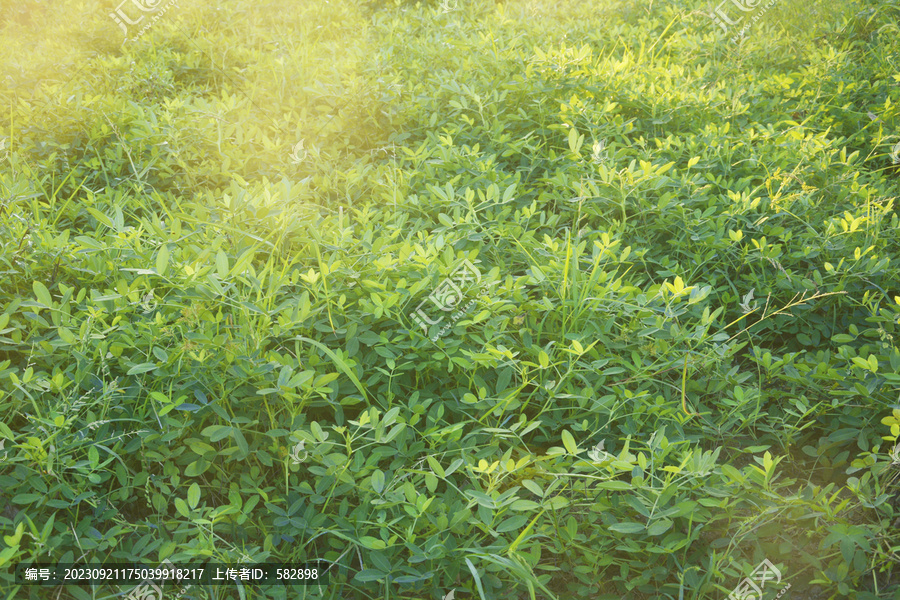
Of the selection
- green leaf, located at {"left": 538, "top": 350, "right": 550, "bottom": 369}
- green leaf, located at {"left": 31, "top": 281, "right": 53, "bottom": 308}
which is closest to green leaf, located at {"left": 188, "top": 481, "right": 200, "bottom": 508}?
green leaf, located at {"left": 31, "top": 281, "right": 53, "bottom": 308}

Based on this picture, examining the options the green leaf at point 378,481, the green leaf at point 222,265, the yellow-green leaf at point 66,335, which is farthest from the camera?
the green leaf at point 222,265

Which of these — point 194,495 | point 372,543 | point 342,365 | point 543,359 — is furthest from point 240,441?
point 543,359

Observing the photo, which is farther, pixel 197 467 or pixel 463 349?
pixel 463 349

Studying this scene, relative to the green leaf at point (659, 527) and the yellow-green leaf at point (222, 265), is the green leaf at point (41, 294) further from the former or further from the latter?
the green leaf at point (659, 527)

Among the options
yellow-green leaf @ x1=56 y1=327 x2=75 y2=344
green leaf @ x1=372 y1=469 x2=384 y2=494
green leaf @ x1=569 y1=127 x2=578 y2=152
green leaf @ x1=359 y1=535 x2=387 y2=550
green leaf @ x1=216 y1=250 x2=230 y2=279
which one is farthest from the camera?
green leaf @ x1=569 y1=127 x2=578 y2=152

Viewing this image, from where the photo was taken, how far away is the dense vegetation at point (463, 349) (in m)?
1.96

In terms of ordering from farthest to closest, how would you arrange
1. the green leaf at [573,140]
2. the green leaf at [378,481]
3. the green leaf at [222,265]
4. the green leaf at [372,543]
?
the green leaf at [573,140] < the green leaf at [222,265] < the green leaf at [378,481] < the green leaf at [372,543]

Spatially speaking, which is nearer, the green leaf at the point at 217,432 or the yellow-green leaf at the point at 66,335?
the green leaf at the point at 217,432

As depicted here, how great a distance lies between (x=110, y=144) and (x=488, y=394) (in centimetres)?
307

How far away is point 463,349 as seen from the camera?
2322 millimetres

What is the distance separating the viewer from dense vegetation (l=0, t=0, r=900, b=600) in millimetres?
1957

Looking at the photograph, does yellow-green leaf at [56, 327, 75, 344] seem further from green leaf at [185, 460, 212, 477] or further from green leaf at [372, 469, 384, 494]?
green leaf at [372, 469, 384, 494]

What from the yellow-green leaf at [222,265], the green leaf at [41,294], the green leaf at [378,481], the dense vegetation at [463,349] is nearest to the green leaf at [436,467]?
the dense vegetation at [463,349]

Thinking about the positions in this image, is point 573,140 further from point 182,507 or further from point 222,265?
point 182,507
